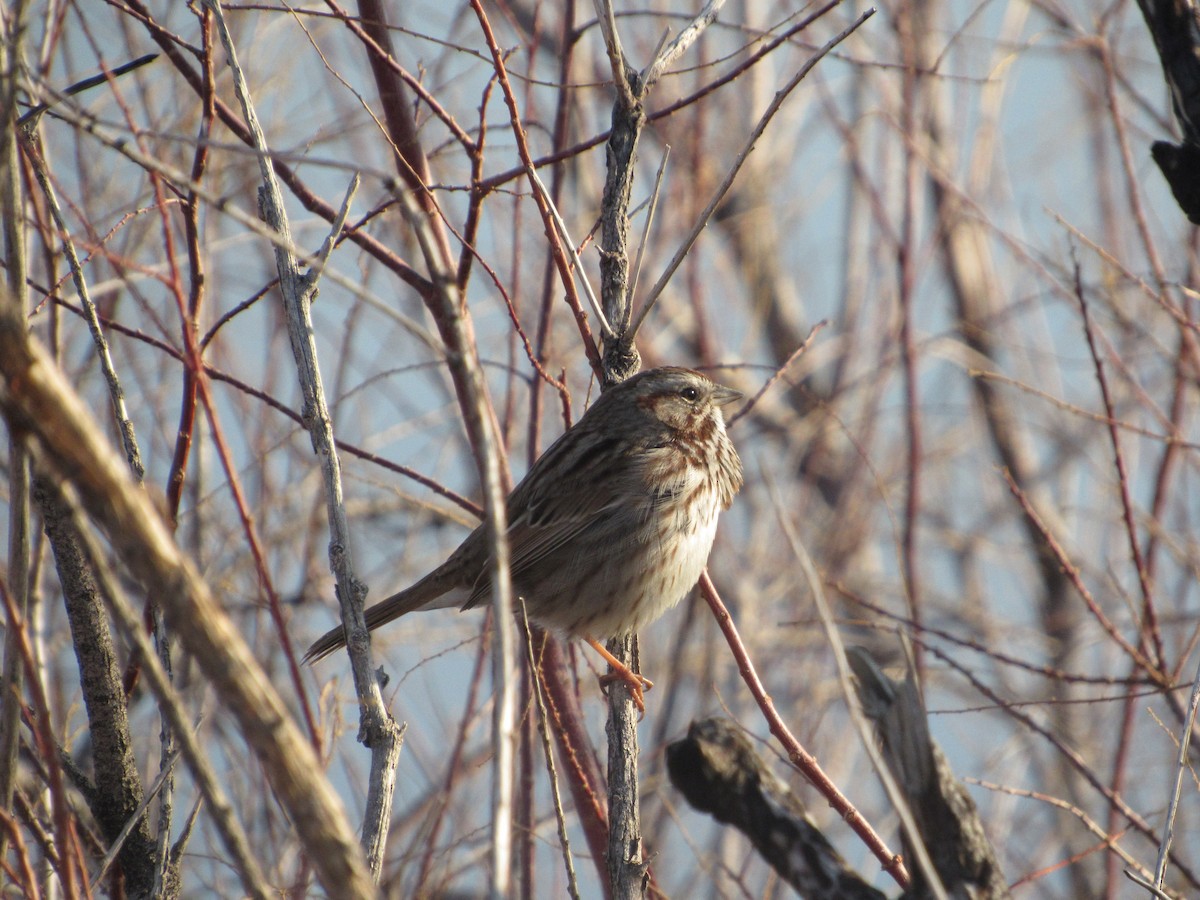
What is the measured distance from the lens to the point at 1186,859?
523 cm

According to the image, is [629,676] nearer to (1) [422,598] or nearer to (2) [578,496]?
(2) [578,496]

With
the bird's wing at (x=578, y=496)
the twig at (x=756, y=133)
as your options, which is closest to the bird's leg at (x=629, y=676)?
the bird's wing at (x=578, y=496)

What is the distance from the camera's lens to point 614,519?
392cm

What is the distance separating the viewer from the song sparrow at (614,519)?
3.80 metres

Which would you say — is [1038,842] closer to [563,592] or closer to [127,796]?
[563,592]

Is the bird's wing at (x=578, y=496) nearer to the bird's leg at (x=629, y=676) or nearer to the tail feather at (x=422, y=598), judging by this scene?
the tail feather at (x=422, y=598)

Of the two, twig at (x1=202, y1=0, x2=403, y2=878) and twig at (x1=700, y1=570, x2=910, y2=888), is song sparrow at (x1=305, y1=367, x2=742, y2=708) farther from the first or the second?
twig at (x1=202, y1=0, x2=403, y2=878)

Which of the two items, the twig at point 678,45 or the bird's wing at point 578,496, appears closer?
the twig at point 678,45

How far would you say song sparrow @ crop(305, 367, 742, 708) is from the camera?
3.80 m

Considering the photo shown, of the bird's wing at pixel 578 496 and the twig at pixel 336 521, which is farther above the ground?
the bird's wing at pixel 578 496

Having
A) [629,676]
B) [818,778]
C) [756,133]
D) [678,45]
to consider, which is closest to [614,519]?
[629,676]

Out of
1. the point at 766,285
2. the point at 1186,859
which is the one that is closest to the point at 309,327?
the point at 1186,859

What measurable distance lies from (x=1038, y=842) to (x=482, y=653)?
13.4 ft

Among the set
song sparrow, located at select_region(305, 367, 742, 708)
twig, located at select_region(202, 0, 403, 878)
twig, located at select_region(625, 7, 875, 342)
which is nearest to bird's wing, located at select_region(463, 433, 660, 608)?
song sparrow, located at select_region(305, 367, 742, 708)
